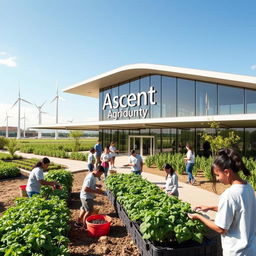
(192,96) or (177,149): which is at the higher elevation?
(192,96)

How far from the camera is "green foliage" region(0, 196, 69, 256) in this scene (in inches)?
121

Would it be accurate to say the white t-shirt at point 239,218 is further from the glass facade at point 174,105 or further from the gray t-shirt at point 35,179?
the glass facade at point 174,105

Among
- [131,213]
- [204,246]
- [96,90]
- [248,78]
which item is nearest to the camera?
[204,246]

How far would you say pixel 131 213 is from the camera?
4422 millimetres

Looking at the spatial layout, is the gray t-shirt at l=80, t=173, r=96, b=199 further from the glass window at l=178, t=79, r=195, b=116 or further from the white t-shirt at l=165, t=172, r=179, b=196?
the glass window at l=178, t=79, r=195, b=116

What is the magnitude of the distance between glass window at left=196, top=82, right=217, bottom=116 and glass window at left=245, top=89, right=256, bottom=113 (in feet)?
6.61

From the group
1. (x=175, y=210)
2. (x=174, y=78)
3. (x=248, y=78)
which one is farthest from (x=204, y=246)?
(x=174, y=78)

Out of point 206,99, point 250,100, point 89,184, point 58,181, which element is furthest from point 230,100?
point 89,184

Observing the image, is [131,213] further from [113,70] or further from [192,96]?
[113,70]

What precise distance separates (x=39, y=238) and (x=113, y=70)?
62.2ft

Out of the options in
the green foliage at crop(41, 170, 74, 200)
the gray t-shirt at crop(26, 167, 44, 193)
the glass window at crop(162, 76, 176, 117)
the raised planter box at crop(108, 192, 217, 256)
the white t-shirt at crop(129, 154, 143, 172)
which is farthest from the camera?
the glass window at crop(162, 76, 176, 117)

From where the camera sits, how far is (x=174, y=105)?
18484 mm

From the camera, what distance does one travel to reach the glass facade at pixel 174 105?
15781 mm

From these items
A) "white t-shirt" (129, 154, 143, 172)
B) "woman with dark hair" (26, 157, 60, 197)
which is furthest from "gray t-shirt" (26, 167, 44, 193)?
"white t-shirt" (129, 154, 143, 172)
